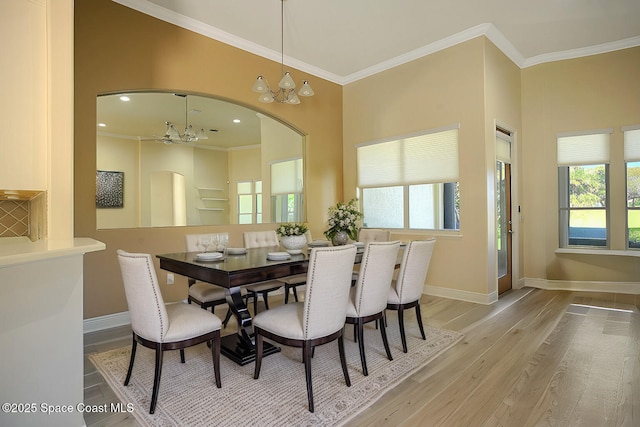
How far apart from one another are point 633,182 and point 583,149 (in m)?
0.72

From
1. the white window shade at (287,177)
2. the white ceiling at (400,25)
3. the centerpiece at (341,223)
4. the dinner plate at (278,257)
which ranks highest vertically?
the white ceiling at (400,25)

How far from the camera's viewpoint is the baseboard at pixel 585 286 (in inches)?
182

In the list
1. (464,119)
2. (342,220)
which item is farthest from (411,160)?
(342,220)

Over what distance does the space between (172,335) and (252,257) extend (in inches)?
34.5

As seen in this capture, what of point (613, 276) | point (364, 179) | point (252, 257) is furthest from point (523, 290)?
point (252, 257)

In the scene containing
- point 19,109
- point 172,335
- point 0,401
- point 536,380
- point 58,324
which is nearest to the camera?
point 0,401

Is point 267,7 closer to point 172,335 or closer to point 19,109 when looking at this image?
point 19,109

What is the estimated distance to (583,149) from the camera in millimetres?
4879

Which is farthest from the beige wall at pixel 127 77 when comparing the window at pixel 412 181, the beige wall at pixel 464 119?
the beige wall at pixel 464 119

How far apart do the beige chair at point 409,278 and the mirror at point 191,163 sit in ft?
8.18

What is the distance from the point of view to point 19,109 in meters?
1.88

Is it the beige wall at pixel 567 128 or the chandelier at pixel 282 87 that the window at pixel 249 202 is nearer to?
the chandelier at pixel 282 87

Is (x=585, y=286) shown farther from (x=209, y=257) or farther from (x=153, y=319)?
(x=153, y=319)

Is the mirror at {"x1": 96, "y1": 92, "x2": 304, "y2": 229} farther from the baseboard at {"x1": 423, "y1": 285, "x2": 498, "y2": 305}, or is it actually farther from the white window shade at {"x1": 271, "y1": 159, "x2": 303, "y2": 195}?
the baseboard at {"x1": 423, "y1": 285, "x2": 498, "y2": 305}
